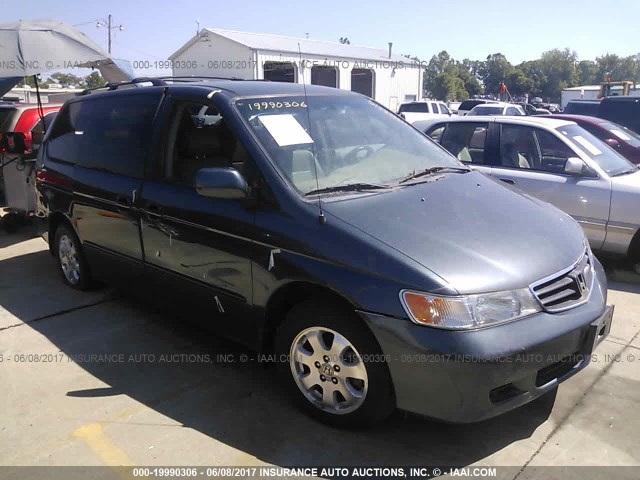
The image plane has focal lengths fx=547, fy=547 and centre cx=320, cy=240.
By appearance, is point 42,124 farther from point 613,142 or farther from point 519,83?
point 519,83

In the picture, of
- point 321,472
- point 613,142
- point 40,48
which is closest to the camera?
point 321,472

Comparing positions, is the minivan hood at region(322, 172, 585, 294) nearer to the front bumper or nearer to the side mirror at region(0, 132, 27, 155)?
the front bumper

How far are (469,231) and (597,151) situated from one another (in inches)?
153

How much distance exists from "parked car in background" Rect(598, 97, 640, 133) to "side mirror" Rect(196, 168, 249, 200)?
1162cm

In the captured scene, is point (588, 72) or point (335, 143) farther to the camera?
point (588, 72)

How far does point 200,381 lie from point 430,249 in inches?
71.9

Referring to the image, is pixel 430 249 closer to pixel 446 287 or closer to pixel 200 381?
pixel 446 287

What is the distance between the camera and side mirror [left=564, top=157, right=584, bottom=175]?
5555mm

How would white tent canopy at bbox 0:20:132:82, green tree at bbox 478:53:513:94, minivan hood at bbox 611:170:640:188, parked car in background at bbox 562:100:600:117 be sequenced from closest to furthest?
minivan hood at bbox 611:170:640:188 → white tent canopy at bbox 0:20:132:82 → parked car in background at bbox 562:100:600:117 → green tree at bbox 478:53:513:94

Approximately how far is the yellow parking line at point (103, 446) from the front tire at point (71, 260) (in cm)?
219

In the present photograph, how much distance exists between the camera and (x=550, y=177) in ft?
19.0

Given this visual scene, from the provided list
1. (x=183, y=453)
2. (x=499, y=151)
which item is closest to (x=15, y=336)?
(x=183, y=453)

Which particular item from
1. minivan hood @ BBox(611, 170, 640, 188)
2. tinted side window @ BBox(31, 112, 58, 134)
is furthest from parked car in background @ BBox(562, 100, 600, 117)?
tinted side window @ BBox(31, 112, 58, 134)

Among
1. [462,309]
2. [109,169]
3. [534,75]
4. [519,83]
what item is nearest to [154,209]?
[109,169]
